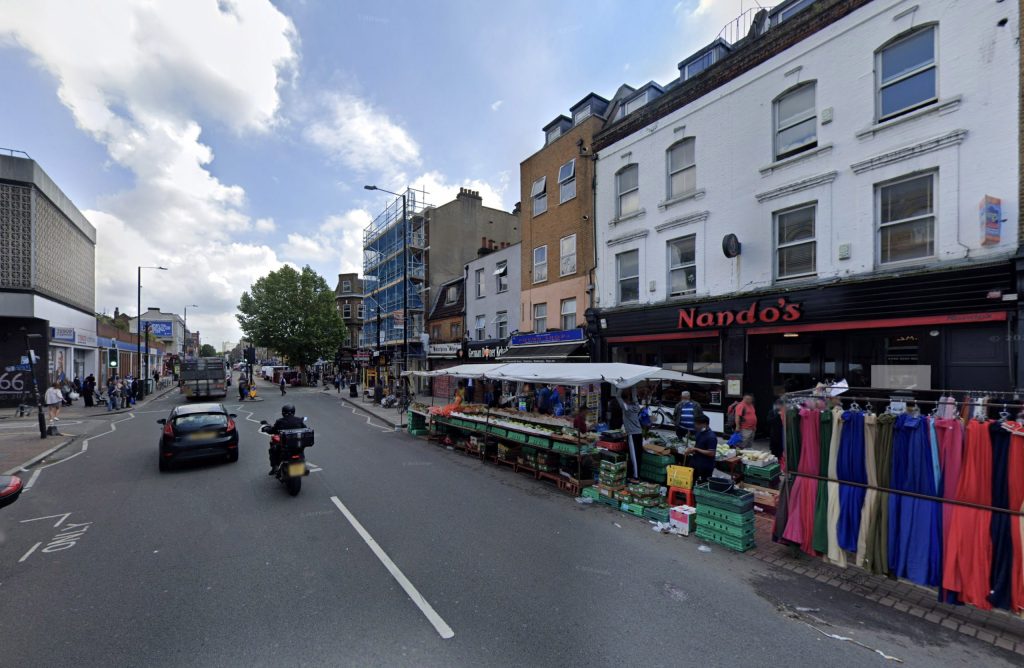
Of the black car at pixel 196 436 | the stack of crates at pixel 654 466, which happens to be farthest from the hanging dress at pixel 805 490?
the black car at pixel 196 436

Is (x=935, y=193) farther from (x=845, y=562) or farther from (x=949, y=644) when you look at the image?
(x=949, y=644)

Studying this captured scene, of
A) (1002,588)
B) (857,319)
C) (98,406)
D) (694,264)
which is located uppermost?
(694,264)

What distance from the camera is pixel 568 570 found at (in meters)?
5.27

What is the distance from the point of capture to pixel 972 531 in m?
4.25

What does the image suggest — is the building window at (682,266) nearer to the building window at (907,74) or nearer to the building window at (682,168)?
the building window at (682,168)

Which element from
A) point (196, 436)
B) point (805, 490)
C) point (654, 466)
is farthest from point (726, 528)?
point (196, 436)

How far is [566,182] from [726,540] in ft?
52.2

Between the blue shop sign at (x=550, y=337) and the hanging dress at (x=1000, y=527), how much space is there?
1340cm

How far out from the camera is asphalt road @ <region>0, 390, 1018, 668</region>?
3.75m

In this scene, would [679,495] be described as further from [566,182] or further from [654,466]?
[566,182]

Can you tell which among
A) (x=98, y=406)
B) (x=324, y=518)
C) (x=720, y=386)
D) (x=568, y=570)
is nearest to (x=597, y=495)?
(x=568, y=570)

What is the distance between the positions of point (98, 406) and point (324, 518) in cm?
2844

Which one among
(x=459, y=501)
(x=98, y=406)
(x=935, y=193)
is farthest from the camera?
(x=98, y=406)

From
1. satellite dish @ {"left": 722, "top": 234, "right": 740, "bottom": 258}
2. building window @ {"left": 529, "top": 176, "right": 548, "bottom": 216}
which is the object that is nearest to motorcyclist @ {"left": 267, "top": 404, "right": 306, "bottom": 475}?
satellite dish @ {"left": 722, "top": 234, "right": 740, "bottom": 258}
